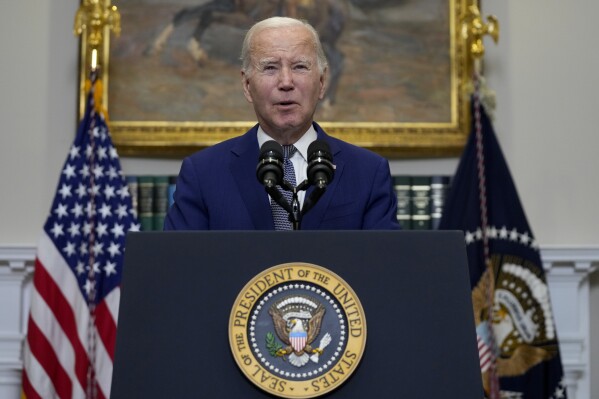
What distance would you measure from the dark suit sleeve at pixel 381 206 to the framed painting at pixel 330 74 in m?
3.21

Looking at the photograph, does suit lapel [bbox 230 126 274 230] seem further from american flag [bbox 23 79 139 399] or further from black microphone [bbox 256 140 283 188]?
american flag [bbox 23 79 139 399]

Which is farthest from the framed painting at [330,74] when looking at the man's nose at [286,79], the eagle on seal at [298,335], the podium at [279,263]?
the eagle on seal at [298,335]

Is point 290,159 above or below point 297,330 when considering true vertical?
above

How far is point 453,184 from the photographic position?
596 cm

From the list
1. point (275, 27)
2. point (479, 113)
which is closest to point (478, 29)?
point (479, 113)

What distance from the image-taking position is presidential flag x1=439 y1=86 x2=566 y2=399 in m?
5.75

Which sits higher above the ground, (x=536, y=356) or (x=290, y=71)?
(x=290, y=71)

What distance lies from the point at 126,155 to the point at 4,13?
122 centimetres

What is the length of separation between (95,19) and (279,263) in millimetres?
4175

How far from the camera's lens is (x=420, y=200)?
6.09m

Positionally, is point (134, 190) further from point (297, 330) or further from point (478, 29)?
point (297, 330)

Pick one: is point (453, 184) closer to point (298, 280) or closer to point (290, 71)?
point (290, 71)

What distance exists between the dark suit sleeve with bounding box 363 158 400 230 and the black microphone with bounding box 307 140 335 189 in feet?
1.42

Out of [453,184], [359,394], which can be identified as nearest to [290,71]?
[359,394]
